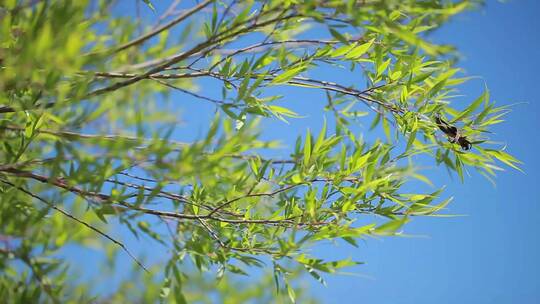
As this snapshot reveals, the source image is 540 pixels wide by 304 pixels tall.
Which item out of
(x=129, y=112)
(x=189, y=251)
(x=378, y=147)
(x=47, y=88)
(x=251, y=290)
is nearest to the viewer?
(x=47, y=88)

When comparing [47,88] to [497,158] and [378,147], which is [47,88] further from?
[497,158]

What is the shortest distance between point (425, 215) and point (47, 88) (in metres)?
0.76

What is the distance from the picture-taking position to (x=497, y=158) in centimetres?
114

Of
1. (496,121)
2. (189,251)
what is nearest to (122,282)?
(189,251)

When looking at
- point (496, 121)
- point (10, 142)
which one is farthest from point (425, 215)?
point (10, 142)

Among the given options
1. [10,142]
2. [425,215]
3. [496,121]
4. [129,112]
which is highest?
[129,112]

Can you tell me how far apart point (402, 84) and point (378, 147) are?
0.16 m

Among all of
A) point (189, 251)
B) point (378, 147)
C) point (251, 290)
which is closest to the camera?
point (189, 251)

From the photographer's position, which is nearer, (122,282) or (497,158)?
(497,158)

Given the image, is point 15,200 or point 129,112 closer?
point 15,200

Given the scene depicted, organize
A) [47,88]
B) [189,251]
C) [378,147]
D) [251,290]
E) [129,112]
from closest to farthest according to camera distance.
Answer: [47,88]
[189,251]
[378,147]
[251,290]
[129,112]

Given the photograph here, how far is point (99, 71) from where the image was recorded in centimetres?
101

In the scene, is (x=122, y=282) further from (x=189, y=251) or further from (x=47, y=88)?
(x=47, y=88)

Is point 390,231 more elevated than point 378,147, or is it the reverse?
point 378,147
